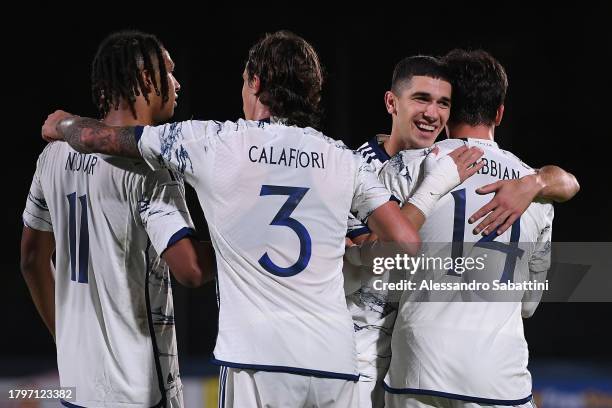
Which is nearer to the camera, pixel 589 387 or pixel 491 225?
pixel 491 225

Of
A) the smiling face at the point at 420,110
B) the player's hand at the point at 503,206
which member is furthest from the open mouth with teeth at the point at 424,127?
the player's hand at the point at 503,206

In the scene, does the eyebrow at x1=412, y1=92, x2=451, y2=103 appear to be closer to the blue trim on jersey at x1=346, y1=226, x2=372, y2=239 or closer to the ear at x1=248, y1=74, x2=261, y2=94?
the blue trim on jersey at x1=346, y1=226, x2=372, y2=239

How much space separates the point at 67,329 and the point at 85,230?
298 millimetres

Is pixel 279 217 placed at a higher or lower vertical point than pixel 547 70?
lower

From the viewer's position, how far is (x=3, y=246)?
8.09 meters

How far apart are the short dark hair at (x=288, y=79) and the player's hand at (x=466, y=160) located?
49 cm

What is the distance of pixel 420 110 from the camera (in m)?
3.14

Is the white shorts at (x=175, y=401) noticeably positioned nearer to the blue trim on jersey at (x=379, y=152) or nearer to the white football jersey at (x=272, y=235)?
the white football jersey at (x=272, y=235)

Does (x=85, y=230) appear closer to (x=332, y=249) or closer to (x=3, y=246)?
(x=332, y=249)

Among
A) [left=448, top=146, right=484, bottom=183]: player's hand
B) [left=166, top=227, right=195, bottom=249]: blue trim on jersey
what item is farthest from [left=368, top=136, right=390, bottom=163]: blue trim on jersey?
[left=166, top=227, right=195, bottom=249]: blue trim on jersey

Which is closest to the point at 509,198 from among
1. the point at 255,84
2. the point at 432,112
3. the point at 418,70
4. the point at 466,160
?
the point at 466,160

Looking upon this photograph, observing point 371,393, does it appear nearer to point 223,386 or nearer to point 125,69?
point 223,386

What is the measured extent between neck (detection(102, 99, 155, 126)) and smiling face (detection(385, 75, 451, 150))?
1065 millimetres

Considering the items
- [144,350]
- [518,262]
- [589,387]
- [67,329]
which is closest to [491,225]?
[518,262]
